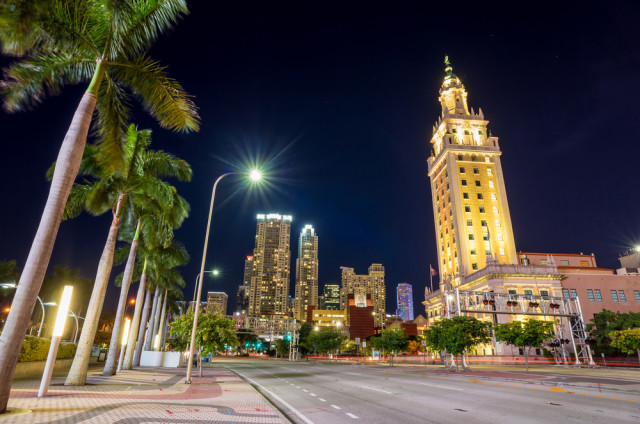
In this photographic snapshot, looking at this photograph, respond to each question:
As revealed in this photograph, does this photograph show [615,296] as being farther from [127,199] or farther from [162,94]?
[162,94]

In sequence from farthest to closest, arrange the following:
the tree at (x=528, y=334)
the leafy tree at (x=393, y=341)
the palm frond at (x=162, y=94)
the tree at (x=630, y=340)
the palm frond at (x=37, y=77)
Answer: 1. the leafy tree at (x=393, y=341)
2. the tree at (x=528, y=334)
3. the tree at (x=630, y=340)
4. the palm frond at (x=162, y=94)
5. the palm frond at (x=37, y=77)

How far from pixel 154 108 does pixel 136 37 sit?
2402 mm

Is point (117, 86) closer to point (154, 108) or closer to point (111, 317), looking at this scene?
point (154, 108)

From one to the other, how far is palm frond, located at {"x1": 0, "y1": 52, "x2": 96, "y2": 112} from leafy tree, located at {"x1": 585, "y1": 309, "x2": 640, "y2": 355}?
220 feet

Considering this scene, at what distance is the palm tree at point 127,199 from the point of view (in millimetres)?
17578

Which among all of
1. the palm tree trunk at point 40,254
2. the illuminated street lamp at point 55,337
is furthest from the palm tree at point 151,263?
the palm tree trunk at point 40,254

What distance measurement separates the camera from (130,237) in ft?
98.4

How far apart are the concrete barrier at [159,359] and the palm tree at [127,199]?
21961 millimetres

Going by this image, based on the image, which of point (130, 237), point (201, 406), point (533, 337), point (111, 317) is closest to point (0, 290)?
point (111, 317)

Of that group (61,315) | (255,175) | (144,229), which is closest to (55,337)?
(61,315)

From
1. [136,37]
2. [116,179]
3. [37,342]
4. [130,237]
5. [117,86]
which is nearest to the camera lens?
[136,37]

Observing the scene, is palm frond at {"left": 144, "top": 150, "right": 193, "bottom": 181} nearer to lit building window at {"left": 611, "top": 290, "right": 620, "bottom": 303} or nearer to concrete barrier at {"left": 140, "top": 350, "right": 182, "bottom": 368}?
concrete barrier at {"left": 140, "top": 350, "right": 182, "bottom": 368}

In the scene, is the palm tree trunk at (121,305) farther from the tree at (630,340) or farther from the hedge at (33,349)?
the tree at (630,340)

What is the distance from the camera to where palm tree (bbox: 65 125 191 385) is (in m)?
17.6
